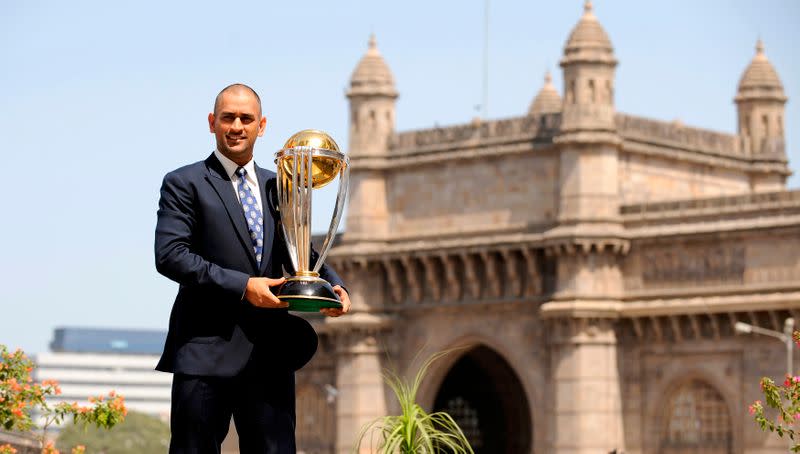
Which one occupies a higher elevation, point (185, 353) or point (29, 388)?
point (29, 388)

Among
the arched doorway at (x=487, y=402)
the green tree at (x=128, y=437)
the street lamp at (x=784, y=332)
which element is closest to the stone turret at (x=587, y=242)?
the street lamp at (x=784, y=332)

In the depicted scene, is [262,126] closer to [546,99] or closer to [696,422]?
[696,422]

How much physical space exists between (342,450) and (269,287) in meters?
47.2

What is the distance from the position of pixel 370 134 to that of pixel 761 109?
11823mm

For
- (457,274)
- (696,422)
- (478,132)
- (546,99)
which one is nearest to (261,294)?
(696,422)

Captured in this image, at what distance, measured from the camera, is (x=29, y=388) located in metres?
24.3

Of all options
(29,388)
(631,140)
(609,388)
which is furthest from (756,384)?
(29,388)

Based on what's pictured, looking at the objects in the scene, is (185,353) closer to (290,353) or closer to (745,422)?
(290,353)

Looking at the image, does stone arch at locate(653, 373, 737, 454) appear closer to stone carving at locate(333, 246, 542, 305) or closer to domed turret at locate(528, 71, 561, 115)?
stone carving at locate(333, 246, 542, 305)

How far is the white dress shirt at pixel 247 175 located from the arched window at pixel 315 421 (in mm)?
48619

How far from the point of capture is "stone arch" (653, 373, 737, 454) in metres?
50.8

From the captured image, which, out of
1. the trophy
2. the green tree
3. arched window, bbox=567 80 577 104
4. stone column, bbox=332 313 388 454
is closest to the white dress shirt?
the trophy

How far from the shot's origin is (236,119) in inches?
401

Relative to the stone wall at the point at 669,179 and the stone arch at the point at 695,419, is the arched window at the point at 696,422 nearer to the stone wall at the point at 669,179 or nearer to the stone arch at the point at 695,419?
the stone arch at the point at 695,419
